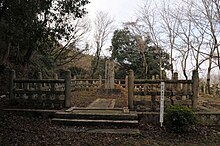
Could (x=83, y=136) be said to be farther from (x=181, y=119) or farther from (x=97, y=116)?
(x=181, y=119)

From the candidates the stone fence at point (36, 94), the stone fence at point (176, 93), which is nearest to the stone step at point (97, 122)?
the stone fence at point (176, 93)

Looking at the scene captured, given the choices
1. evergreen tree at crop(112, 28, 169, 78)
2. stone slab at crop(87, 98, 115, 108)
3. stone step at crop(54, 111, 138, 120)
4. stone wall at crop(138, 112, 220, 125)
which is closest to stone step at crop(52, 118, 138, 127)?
stone step at crop(54, 111, 138, 120)

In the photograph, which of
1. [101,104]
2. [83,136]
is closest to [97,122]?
[83,136]

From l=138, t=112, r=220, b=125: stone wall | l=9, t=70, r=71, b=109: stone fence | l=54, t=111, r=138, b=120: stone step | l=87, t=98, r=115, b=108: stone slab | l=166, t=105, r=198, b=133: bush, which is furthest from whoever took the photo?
l=87, t=98, r=115, b=108: stone slab

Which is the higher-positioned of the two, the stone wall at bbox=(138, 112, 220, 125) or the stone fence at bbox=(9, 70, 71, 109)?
the stone fence at bbox=(9, 70, 71, 109)

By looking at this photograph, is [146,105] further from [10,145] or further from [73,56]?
[73,56]

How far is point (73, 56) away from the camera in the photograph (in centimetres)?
2466

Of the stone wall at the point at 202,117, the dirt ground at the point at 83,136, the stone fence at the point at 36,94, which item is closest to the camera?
the dirt ground at the point at 83,136

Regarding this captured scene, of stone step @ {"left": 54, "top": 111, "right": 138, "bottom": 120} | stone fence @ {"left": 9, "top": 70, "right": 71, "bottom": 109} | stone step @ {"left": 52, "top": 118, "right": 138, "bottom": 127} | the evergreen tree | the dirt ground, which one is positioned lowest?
the dirt ground

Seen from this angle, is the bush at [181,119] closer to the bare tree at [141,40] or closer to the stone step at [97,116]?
the stone step at [97,116]

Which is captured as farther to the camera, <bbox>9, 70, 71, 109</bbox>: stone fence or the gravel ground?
<bbox>9, 70, 71, 109</bbox>: stone fence

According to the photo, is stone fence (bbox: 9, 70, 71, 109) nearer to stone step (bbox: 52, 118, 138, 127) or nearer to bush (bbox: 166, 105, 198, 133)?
stone step (bbox: 52, 118, 138, 127)

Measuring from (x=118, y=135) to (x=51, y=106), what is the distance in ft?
11.0

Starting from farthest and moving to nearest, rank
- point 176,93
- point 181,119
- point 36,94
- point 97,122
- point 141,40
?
point 141,40
point 36,94
point 176,93
point 97,122
point 181,119
